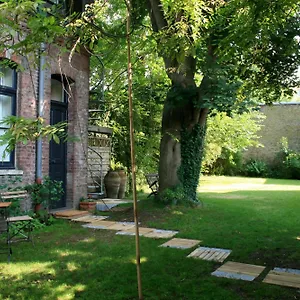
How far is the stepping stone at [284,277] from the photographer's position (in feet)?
15.3

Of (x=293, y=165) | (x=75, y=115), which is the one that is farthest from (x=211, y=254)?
(x=293, y=165)

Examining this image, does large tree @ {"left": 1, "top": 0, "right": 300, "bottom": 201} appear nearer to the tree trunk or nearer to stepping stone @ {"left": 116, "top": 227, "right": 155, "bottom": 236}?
the tree trunk

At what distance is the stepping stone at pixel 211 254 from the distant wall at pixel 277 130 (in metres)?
25.2

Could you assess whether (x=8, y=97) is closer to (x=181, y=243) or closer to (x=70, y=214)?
(x=70, y=214)

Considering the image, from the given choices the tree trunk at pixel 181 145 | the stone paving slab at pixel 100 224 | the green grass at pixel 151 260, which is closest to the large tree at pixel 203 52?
the tree trunk at pixel 181 145

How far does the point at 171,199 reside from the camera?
32.6ft

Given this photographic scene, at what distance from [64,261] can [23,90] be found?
4300mm

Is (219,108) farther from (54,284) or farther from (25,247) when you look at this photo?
(54,284)

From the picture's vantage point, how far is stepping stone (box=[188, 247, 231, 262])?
5.77 meters

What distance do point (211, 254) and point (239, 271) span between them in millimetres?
936

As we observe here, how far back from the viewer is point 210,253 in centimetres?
607

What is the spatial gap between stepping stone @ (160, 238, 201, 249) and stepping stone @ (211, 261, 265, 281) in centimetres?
118

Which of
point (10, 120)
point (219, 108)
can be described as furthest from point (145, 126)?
point (10, 120)

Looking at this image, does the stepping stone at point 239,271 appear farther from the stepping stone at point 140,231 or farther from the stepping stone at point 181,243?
the stepping stone at point 140,231
